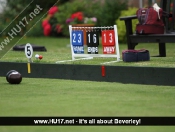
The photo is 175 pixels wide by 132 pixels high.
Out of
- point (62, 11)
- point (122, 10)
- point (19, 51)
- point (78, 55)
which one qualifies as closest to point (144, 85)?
point (78, 55)

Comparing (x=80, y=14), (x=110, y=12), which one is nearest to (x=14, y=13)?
(x=110, y=12)

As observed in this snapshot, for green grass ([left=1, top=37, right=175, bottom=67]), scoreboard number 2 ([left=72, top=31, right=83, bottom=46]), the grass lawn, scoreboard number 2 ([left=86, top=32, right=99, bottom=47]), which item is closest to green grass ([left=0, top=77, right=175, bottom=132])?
the grass lawn

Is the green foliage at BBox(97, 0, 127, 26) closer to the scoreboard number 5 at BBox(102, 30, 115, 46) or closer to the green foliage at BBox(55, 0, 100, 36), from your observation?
the green foliage at BBox(55, 0, 100, 36)

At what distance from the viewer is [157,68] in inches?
369

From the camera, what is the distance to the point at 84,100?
26.3 feet

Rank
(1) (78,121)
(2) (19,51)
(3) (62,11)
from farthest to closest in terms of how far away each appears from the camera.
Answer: (3) (62,11), (2) (19,51), (1) (78,121)

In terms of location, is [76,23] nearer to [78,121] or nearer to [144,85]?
[144,85]

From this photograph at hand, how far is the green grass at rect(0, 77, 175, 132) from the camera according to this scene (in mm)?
7000

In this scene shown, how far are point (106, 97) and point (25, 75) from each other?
306 centimetres

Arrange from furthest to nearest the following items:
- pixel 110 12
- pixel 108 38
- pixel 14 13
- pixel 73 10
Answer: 1. pixel 73 10
2. pixel 110 12
3. pixel 14 13
4. pixel 108 38

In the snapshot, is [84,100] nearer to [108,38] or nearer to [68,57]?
[108,38]

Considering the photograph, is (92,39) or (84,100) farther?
(92,39)

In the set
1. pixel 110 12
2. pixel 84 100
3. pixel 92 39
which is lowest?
pixel 84 100

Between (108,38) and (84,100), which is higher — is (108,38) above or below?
above
